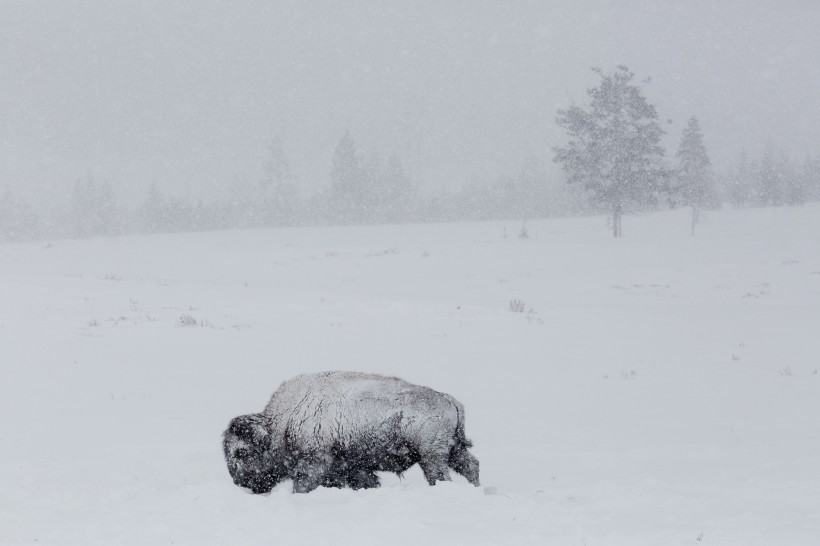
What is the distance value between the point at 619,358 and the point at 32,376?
9387 millimetres

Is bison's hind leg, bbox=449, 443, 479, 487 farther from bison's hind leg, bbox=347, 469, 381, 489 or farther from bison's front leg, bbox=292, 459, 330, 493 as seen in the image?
bison's front leg, bbox=292, 459, 330, 493

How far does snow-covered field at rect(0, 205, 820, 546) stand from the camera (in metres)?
4.36

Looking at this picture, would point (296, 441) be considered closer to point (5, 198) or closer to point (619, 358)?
point (619, 358)

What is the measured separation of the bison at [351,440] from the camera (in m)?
4.88

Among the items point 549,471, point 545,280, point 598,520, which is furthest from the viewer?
point 545,280

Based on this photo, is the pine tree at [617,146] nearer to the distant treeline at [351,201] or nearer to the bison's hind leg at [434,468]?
the distant treeline at [351,201]

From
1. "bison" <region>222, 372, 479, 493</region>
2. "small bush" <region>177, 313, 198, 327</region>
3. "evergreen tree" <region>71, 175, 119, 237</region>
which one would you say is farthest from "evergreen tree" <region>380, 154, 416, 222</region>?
"bison" <region>222, 372, 479, 493</region>

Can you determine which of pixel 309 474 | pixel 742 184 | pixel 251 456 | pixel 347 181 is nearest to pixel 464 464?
pixel 309 474

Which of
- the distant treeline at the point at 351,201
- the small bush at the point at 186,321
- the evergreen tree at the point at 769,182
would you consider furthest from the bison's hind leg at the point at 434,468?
the evergreen tree at the point at 769,182

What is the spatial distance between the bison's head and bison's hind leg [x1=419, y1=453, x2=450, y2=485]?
1067mm

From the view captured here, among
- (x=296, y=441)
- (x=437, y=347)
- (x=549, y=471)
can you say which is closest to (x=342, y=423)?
(x=296, y=441)

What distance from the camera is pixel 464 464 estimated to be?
510cm

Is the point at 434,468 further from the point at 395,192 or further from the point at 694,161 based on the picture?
the point at 395,192

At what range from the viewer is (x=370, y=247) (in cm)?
4031
